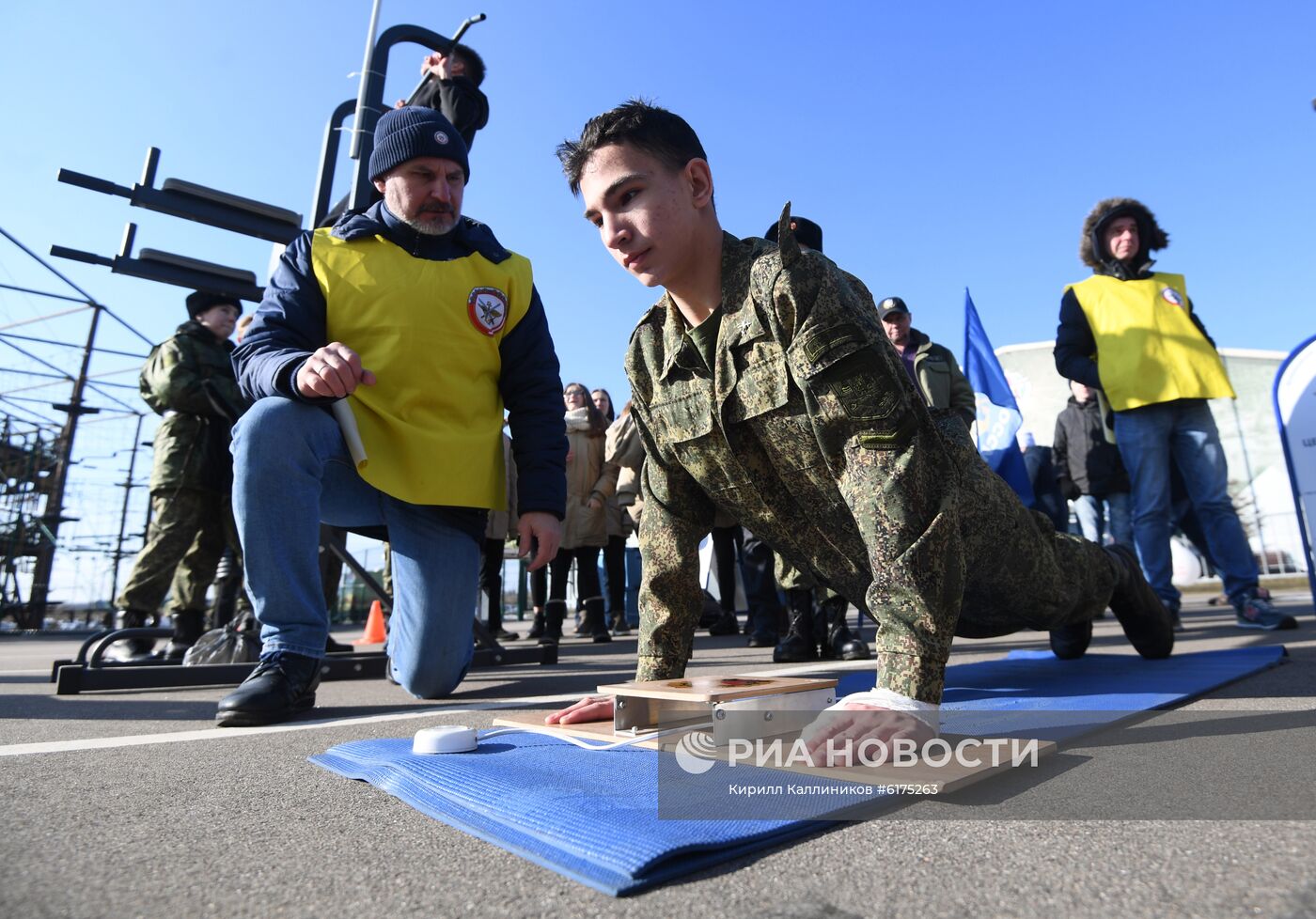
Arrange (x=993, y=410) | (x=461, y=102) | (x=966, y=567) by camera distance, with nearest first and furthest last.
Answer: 1. (x=966, y=567)
2. (x=461, y=102)
3. (x=993, y=410)

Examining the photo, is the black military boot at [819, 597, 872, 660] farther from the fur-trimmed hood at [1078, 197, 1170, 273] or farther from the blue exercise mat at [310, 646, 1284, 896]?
the fur-trimmed hood at [1078, 197, 1170, 273]

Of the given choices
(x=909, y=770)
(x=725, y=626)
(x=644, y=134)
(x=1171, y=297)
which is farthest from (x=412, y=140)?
(x=725, y=626)

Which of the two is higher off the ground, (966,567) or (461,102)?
(461,102)

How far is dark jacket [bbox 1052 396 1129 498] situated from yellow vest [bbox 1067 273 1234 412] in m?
1.64

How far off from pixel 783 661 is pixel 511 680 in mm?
1271

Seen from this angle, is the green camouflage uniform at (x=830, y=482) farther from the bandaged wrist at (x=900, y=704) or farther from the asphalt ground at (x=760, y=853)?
the asphalt ground at (x=760, y=853)

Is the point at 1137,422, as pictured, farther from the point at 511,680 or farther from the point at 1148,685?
the point at 511,680

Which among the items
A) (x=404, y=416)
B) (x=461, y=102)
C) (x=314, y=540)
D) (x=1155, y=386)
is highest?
(x=461, y=102)

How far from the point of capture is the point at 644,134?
1.92 m

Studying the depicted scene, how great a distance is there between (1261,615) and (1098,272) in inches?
78.1

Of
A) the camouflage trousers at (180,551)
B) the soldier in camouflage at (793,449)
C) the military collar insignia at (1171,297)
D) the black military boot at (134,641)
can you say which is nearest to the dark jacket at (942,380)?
the military collar insignia at (1171,297)

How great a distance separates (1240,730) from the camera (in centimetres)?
154

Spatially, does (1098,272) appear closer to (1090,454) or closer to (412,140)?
(1090,454)

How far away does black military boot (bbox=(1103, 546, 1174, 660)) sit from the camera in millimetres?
2660
